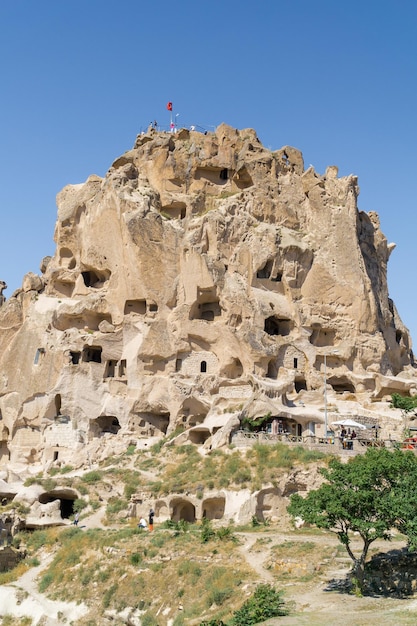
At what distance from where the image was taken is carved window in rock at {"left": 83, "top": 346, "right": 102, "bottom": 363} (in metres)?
54.1

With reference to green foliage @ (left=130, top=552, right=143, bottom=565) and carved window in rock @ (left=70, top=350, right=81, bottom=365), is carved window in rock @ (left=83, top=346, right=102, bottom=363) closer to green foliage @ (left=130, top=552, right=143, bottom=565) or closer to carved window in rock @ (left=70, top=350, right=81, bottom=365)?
carved window in rock @ (left=70, top=350, right=81, bottom=365)

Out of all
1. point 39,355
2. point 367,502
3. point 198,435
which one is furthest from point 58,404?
point 367,502

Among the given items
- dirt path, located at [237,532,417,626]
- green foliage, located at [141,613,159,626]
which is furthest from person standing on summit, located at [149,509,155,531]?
green foliage, located at [141,613,159,626]

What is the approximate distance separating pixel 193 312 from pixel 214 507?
18.4 meters

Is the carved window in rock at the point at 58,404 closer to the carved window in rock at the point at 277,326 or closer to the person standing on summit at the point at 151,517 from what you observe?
the carved window in rock at the point at 277,326

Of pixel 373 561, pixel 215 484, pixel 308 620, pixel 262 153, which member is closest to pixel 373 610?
pixel 308 620

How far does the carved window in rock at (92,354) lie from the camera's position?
54094 mm

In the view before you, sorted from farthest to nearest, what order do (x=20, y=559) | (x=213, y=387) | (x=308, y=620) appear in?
1. (x=213, y=387)
2. (x=20, y=559)
3. (x=308, y=620)

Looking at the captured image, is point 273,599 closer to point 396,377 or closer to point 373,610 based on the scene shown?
point 373,610

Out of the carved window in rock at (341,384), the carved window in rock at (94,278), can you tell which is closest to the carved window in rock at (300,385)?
the carved window in rock at (341,384)

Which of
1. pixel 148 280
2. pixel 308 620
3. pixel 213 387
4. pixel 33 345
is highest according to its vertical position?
pixel 148 280

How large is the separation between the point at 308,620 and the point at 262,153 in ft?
148

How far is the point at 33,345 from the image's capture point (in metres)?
55.6

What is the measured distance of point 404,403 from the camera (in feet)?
155
